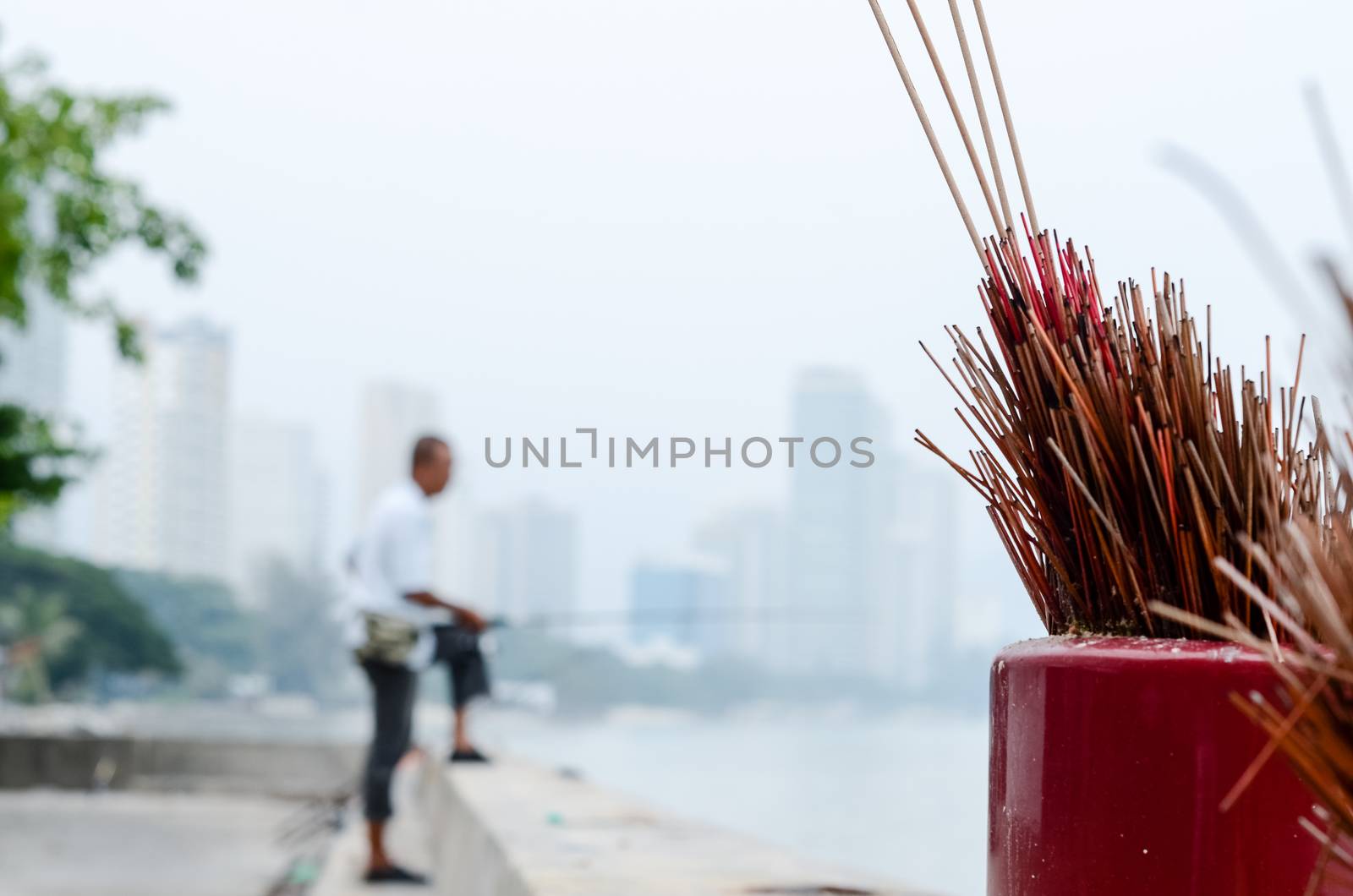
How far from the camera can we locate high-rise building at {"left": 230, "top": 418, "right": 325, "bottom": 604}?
14012 cm

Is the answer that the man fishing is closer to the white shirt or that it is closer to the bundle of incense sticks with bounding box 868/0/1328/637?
the white shirt

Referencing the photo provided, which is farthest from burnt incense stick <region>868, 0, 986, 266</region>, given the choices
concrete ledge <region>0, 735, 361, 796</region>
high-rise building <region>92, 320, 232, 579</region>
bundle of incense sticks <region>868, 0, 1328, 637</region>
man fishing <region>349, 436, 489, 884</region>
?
high-rise building <region>92, 320, 232, 579</region>

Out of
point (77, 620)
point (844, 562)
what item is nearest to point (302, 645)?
point (844, 562)

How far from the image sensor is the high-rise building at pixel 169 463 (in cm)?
12325

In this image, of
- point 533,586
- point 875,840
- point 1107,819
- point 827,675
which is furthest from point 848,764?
point 1107,819

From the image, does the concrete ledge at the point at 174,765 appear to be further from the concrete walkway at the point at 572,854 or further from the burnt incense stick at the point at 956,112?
the burnt incense stick at the point at 956,112

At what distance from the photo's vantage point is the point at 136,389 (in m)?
124

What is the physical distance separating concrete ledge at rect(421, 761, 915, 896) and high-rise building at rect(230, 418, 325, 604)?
130m

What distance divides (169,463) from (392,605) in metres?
132

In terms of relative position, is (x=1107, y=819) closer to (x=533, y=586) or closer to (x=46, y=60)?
(x=46, y=60)

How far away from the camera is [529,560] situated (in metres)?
96.2

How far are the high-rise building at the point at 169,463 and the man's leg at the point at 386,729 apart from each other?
388 feet

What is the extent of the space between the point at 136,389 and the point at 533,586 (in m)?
45.9

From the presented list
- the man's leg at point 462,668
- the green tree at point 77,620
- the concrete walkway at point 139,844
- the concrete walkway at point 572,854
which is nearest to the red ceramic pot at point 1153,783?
the concrete walkway at point 572,854
